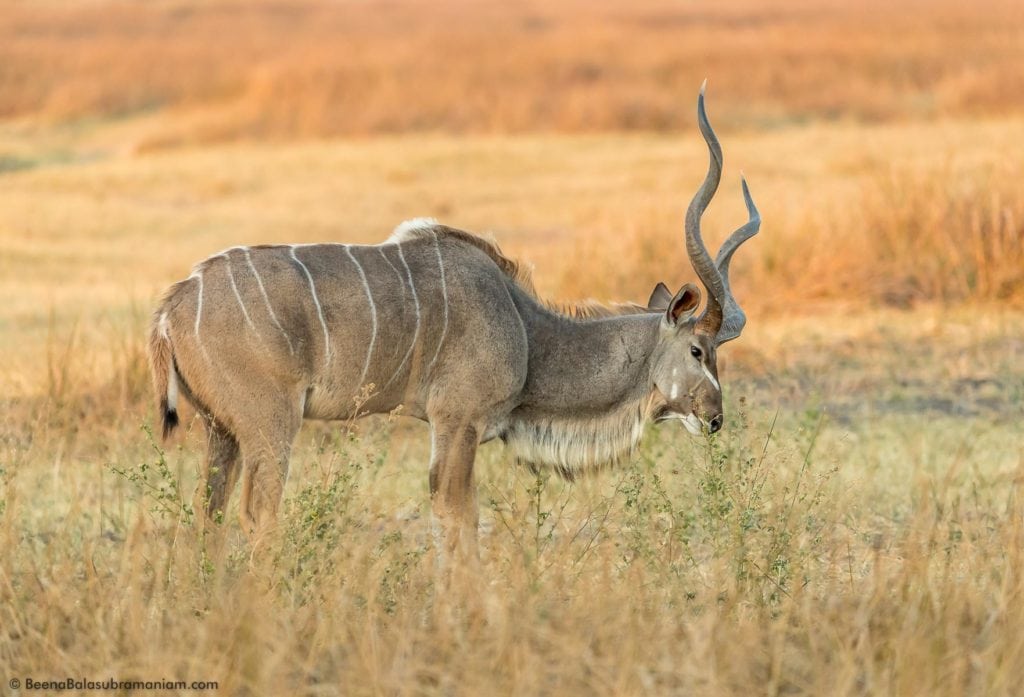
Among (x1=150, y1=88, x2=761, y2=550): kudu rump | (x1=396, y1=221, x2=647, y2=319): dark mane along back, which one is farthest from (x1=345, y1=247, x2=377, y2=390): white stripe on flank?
(x1=396, y1=221, x2=647, y2=319): dark mane along back

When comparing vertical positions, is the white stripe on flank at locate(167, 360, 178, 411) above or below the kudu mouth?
above

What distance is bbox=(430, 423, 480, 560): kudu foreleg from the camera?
4.54 metres

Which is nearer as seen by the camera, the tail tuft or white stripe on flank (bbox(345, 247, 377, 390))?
the tail tuft

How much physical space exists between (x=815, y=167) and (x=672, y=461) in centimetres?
822

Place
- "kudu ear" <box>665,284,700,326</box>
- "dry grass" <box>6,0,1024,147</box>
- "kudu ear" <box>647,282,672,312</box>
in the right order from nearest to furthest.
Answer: "kudu ear" <box>665,284,700,326</box>, "kudu ear" <box>647,282,672,312</box>, "dry grass" <box>6,0,1024,147</box>

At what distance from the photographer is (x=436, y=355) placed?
464cm

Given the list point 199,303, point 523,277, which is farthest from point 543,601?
point 523,277

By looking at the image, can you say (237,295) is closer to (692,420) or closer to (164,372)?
(164,372)

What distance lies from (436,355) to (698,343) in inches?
29.9

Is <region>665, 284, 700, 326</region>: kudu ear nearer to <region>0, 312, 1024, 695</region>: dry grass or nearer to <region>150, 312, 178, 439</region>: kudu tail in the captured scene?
<region>0, 312, 1024, 695</region>: dry grass

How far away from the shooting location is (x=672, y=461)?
18.0 ft

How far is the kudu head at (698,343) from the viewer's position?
4.71 metres

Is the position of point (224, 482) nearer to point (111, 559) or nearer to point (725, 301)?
point (111, 559)

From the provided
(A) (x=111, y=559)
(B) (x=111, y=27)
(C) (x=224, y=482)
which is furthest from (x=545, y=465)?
(B) (x=111, y=27)
